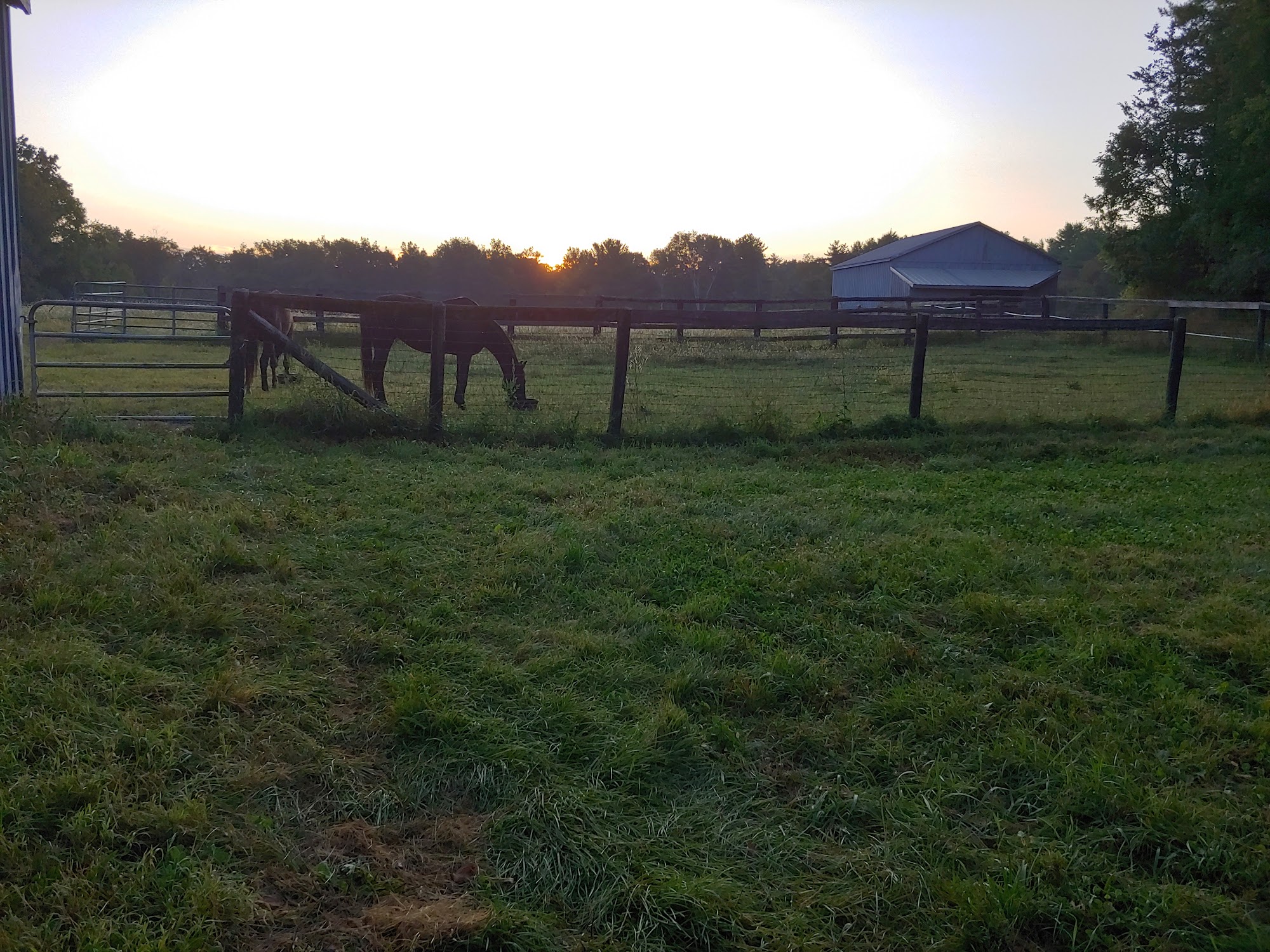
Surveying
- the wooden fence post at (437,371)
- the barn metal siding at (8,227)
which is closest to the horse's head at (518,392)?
the wooden fence post at (437,371)

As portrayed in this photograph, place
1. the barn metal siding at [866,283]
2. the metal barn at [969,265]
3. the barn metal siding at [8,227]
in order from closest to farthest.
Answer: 1. the barn metal siding at [8,227]
2. the metal barn at [969,265]
3. the barn metal siding at [866,283]

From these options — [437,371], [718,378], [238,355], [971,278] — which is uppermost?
[971,278]

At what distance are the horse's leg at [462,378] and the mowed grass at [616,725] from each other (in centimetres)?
389

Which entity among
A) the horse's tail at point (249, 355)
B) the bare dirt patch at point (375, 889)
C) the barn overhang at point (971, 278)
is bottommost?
the bare dirt patch at point (375, 889)

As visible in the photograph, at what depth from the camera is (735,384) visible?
37.2 ft

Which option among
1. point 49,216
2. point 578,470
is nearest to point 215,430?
point 578,470

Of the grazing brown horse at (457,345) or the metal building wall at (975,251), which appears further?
the metal building wall at (975,251)

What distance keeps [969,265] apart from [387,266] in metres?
33.2

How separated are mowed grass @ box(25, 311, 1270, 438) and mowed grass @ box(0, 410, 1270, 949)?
3.00m

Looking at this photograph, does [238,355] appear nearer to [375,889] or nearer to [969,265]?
[375,889]

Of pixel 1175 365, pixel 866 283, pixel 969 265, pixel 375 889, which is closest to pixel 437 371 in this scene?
pixel 375 889

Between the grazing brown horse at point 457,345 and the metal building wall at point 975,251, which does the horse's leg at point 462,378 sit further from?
the metal building wall at point 975,251

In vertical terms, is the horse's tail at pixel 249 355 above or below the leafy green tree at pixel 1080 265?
below

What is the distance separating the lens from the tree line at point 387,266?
42.6m
